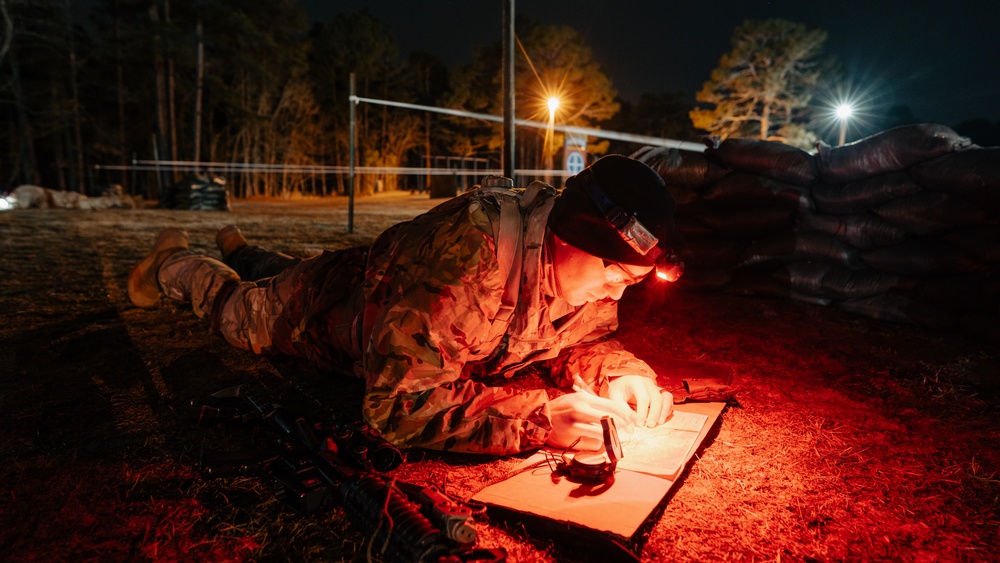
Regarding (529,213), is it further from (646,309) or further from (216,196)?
(216,196)

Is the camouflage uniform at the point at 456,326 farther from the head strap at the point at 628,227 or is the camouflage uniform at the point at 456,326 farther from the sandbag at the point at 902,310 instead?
the sandbag at the point at 902,310

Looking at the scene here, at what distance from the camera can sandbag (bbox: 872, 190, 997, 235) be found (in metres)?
3.72

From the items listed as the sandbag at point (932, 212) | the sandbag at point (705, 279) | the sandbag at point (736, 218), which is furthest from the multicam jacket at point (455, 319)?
the sandbag at point (932, 212)

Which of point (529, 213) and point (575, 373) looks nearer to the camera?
point (529, 213)

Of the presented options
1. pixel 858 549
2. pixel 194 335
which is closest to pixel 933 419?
pixel 858 549

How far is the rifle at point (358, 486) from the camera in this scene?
120 centimetres

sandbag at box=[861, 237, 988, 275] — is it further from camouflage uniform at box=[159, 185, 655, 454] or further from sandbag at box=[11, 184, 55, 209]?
sandbag at box=[11, 184, 55, 209]

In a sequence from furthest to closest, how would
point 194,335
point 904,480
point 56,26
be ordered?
1. point 56,26
2. point 194,335
3. point 904,480

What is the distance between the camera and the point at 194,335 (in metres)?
3.33

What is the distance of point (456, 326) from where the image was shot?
1.68 metres

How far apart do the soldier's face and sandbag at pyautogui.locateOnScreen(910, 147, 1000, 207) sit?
325 cm

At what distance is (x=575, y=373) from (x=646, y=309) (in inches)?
81.3

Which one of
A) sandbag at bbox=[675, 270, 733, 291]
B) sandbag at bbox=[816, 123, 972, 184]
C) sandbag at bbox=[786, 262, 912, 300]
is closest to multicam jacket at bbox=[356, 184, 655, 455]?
sandbag at bbox=[675, 270, 733, 291]

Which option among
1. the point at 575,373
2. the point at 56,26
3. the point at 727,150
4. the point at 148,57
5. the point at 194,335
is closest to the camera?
the point at 575,373
